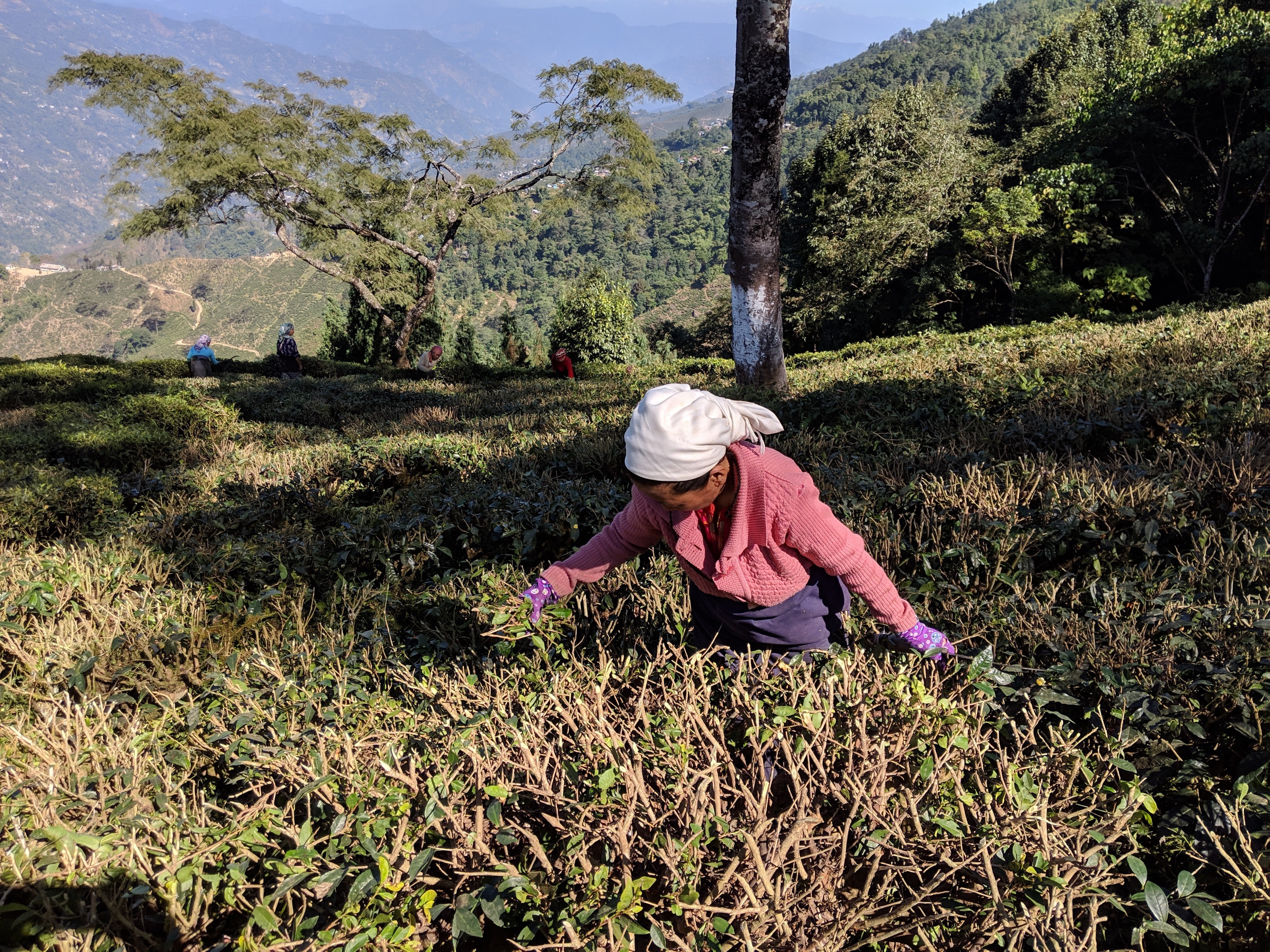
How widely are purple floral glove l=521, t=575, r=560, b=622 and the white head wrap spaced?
2.64ft

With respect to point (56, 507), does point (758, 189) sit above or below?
above

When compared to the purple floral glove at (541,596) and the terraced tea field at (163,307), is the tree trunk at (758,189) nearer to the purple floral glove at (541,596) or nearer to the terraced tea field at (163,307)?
the purple floral glove at (541,596)

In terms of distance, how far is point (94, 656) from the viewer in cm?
277

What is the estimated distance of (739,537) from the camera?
6.23ft

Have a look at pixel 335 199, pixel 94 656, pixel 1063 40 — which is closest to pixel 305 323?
pixel 335 199

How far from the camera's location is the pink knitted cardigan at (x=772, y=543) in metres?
1.83

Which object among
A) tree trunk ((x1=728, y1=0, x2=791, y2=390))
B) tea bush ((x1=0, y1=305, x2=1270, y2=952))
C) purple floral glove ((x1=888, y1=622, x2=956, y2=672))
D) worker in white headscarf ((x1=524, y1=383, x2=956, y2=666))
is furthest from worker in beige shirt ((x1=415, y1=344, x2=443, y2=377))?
purple floral glove ((x1=888, y1=622, x2=956, y2=672))

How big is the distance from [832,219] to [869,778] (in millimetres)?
27897

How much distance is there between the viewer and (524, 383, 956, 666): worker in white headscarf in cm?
166

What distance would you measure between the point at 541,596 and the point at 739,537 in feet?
2.63

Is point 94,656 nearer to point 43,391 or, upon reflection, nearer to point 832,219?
point 43,391

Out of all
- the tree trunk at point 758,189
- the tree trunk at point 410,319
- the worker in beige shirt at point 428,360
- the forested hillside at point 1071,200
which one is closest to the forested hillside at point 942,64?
the forested hillside at point 1071,200

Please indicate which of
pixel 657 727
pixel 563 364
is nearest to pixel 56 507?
pixel 657 727

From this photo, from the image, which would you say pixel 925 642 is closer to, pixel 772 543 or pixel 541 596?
pixel 772 543
